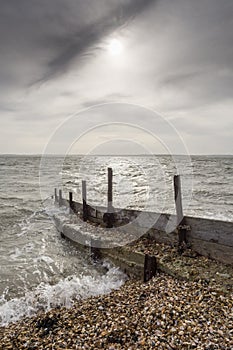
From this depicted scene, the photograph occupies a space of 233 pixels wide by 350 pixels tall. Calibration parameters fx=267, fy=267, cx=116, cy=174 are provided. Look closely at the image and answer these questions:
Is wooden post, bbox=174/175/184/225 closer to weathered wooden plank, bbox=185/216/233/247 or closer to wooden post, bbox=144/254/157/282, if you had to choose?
weathered wooden plank, bbox=185/216/233/247

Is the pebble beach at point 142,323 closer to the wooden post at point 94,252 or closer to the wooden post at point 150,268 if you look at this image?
the wooden post at point 150,268

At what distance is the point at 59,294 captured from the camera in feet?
22.7

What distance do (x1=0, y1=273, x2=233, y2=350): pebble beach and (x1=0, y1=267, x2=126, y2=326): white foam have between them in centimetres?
52

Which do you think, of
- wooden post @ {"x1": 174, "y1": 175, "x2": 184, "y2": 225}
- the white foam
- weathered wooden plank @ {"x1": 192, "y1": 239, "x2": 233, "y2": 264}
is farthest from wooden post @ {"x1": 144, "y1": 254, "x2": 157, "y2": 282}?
wooden post @ {"x1": 174, "y1": 175, "x2": 184, "y2": 225}

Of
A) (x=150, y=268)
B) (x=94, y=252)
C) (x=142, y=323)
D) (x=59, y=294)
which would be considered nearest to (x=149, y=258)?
(x=150, y=268)

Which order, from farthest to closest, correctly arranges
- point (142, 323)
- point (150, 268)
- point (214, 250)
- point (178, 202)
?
point (178, 202) < point (150, 268) < point (214, 250) < point (142, 323)

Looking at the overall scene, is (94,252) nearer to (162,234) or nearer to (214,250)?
(162,234)

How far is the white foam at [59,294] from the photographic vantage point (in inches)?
246

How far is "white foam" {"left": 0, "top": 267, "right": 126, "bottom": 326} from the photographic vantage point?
6.24m

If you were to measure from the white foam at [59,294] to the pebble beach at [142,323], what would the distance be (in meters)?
0.52

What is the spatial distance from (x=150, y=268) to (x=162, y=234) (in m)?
1.52

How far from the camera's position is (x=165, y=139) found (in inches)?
382

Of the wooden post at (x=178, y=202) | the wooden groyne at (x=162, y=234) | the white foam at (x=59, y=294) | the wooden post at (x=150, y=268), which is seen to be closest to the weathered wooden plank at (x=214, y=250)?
the wooden groyne at (x=162, y=234)

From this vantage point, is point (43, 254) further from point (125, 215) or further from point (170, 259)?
point (170, 259)
